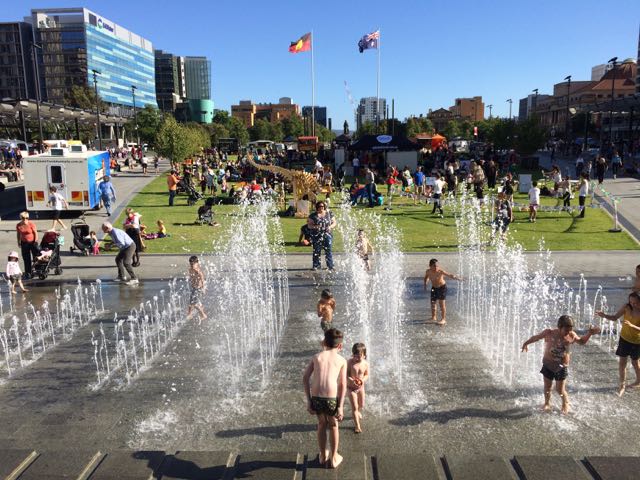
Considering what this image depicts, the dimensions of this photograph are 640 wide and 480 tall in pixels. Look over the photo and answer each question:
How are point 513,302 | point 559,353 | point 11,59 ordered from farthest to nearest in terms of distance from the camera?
point 11,59 < point 513,302 < point 559,353

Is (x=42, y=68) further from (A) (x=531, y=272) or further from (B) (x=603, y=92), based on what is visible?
(A) (x=531, y=272)

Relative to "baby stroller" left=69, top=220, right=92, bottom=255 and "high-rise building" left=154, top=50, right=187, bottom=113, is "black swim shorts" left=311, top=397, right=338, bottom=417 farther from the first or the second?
"high-rise building" left=154, top=50, right=187, bottom=113

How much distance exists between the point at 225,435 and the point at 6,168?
4185 cm

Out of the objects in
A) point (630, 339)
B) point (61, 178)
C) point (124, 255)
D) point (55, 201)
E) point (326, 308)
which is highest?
point (61, 178)

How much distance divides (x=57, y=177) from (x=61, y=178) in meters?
0.16

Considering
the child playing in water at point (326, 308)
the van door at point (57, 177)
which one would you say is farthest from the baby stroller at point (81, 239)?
the child playing in water at point (326, 308)

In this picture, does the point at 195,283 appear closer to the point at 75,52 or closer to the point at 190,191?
the point at 190,191

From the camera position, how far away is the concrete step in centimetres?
534

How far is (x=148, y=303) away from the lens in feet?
38.5

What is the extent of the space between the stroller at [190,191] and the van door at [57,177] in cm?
572

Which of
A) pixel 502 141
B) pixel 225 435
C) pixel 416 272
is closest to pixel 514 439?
pixel 225 435

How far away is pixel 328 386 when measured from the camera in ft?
17.1

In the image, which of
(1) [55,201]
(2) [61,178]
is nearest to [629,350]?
(1) [55,201]

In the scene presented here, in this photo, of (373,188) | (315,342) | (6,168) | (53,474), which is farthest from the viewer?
(6,168)
